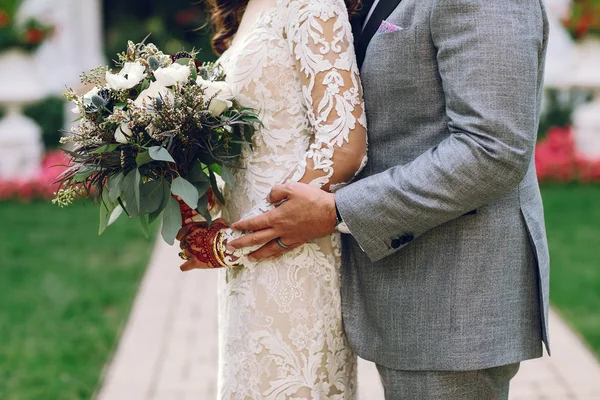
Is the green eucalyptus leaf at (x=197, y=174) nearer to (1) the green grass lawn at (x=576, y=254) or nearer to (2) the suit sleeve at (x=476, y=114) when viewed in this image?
(2) the suit sleeve at (x=476, y=114)

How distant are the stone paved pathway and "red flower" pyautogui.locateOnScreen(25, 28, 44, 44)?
16.6ft

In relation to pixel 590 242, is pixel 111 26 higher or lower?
higher

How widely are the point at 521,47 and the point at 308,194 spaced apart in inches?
25.7

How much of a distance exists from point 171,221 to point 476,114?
85 cm

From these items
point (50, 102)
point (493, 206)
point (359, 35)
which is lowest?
point (50, 102)

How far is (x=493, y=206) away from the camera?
7.18 ft

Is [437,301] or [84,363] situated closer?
[437,301]

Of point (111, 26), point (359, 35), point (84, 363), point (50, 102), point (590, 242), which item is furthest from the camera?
point (111, 26)

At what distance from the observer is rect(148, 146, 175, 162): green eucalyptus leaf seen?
2.15 metres

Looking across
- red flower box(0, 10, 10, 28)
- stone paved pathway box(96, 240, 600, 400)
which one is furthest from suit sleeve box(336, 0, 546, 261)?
red flower box(0, 10, 10, 28)

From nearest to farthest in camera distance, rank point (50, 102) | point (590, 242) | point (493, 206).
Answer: point (493, 206)
point (590, 242)
point (50, 102)

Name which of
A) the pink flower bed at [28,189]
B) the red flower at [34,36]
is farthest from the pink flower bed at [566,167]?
the red flower at [34,36]

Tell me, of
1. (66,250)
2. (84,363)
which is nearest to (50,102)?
(66,250)

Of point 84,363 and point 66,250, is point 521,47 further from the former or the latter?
point 66,250
